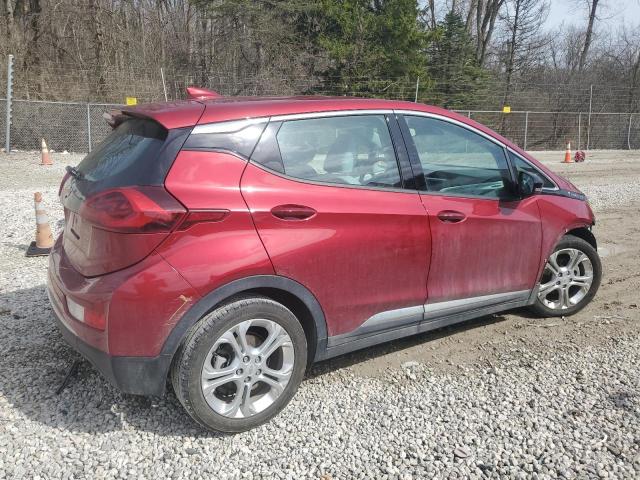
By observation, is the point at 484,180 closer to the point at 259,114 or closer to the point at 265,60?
the point at 259,114

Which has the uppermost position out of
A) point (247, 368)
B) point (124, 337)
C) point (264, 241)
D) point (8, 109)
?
point (8, 109)

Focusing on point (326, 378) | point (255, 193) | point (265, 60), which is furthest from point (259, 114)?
point (265, 60)

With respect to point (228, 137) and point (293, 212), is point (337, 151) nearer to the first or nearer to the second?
point (293, 212)

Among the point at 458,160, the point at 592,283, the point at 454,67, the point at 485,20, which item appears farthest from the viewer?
the point at 485,20

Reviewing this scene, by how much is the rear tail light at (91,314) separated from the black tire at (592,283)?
3250 mm

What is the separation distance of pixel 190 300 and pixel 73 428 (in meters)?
1.08

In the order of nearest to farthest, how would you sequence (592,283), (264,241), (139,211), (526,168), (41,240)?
(139,211) < (264,241) < (526,168) < (592,283) < (41,240)

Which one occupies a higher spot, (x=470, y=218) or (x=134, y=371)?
(x=470, y=218)

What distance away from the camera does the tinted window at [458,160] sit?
3.59 metres

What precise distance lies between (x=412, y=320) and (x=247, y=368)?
1.19 metres

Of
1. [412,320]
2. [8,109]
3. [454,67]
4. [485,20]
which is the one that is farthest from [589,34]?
[412,320]

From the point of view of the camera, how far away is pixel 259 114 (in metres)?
2.99

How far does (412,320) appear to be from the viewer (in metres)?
3.54

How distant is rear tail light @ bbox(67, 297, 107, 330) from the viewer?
104 inches
